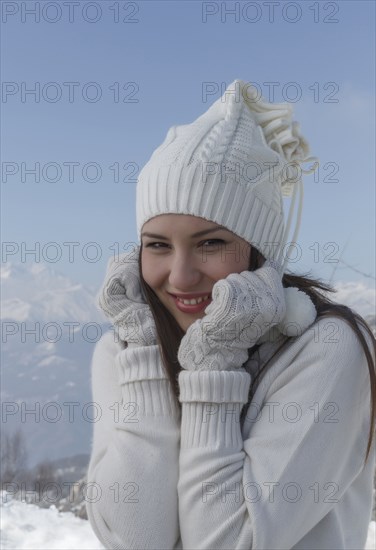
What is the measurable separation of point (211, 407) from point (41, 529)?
3.06m

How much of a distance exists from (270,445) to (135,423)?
1.35 ft

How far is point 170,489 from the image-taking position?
1.92 m

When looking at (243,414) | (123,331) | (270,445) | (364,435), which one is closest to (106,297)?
(123,331)

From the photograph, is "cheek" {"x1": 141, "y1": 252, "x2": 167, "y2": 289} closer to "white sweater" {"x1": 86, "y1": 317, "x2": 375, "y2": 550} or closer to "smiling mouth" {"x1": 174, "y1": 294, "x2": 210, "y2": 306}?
"smiling mouth" {"x1": 174, "y1": 294, "x2": 210, "y2": 306}

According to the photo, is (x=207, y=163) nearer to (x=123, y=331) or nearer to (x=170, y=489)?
(x=123, y=331)

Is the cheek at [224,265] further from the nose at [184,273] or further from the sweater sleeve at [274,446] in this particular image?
the sweater sleeve at [274,446]

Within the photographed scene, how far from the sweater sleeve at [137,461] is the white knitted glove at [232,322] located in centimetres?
13

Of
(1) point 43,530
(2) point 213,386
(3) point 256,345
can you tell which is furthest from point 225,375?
(1) point 43,530

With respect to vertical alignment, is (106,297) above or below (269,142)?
below

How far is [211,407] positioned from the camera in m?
1.94

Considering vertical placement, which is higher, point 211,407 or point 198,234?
point 198,234

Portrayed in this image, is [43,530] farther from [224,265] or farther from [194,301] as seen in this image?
[224,265]

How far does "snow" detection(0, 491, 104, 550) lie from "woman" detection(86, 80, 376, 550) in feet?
7.83

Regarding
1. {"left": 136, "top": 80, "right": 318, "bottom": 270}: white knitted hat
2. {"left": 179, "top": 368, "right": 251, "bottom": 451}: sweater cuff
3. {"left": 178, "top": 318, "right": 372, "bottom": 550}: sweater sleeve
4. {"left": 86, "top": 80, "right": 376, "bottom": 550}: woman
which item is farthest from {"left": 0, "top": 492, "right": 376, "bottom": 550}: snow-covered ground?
{"left": 136, "top": 80, "right": 318, "bottom": 270}: white knitted hat
